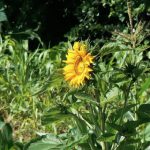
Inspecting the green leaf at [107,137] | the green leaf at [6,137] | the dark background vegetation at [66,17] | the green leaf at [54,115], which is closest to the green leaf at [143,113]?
the green leaf at [107,137]

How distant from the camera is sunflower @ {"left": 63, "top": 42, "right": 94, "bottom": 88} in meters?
1.99

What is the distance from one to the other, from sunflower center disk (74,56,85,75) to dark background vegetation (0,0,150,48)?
9.36ft

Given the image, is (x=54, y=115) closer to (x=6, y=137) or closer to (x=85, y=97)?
(x=85, y=97)

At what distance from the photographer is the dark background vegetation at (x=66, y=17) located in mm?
5035

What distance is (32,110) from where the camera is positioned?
12.1 ft

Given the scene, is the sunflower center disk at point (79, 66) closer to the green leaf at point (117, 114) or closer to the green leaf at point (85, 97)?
the green leaf at point (85, 97)

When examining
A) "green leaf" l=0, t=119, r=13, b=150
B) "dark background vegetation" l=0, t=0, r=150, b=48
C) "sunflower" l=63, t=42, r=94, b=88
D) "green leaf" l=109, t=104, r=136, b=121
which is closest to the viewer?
"sunflower" l=63, t=42, r=94, b=88

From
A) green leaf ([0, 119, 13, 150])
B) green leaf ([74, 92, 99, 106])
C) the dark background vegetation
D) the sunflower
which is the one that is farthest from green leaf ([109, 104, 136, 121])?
the dark background vegetation

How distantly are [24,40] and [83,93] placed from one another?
3140 millimetres

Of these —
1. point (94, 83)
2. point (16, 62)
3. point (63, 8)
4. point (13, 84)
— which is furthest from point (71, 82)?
point (63, 8)

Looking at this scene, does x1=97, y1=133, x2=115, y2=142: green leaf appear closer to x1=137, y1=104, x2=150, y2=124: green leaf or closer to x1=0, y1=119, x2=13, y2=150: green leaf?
x1=137, y1=104, x2=150, y2=124: green leaf

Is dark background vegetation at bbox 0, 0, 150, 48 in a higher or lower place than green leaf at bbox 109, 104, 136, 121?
lower

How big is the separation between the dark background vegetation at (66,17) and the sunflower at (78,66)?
2.84 metres

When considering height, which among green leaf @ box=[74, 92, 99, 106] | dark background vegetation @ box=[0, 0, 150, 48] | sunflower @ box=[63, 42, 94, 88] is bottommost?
dark background vegetation @ box=[0, 0, 150, 48]
